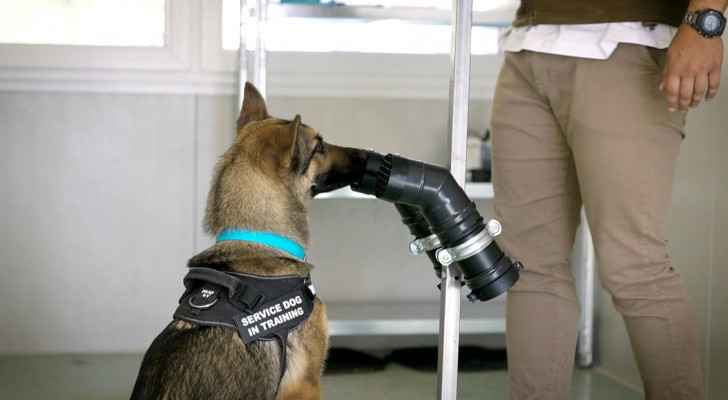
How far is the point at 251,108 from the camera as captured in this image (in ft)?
6.52

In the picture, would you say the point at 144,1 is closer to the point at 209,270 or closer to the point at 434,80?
the point at 434,80

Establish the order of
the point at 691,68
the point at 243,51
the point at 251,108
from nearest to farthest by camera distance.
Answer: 1. the point at 691,68
2. the point at 251,108
3. the point at 243,51

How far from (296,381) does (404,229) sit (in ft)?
6.21

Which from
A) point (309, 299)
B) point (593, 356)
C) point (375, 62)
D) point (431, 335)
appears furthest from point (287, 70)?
point (309, 299)

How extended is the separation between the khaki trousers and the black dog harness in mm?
613

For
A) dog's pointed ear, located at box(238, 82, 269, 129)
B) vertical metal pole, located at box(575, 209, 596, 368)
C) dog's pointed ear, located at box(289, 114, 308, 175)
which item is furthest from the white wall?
dog's pointed ear, located at box(289, 114, 308, 175)

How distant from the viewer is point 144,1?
3453 millimetres

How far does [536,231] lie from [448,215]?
51 cm

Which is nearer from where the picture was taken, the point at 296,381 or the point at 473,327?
the point at 296,381

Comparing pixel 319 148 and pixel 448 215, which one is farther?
pixel 319 148

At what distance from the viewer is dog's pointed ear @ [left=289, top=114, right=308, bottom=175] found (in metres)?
1.70

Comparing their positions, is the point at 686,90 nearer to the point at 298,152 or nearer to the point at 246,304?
the point at 298,152

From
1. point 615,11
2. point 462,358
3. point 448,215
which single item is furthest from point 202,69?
point 448,215

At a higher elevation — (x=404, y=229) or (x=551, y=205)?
(x=551, y=205)
